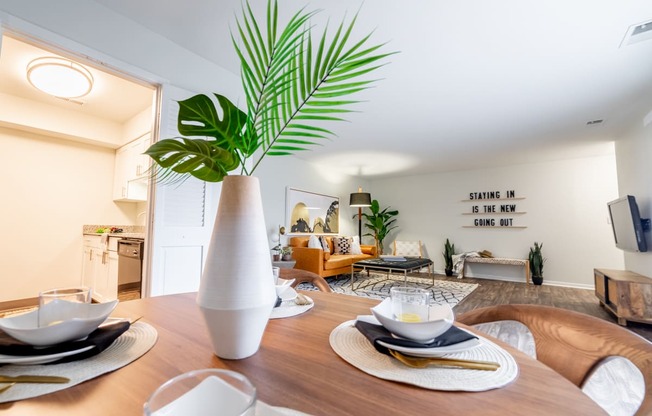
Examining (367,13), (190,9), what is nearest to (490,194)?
(367,13)

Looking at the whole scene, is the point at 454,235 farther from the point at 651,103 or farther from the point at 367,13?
the point at 367,13

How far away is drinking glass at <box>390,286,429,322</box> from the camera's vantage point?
2.22ft

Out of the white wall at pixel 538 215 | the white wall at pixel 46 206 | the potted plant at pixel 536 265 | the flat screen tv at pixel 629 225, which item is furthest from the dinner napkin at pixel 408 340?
the white wall at pixel 538 215

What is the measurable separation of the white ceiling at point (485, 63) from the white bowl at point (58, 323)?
162 centimetres

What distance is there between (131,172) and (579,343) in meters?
4.59

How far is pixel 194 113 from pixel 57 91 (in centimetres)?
303

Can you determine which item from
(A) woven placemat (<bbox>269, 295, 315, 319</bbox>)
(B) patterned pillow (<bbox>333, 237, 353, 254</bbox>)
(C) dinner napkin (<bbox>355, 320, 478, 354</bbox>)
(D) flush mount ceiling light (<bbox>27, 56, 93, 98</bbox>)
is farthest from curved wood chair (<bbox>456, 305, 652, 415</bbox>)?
(B) patterned pillow (<bbox>333, 237, 353, 254</bbox>)

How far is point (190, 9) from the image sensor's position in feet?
6.31

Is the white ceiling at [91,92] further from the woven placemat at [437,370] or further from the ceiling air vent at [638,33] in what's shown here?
the ceiling air vent at [638,33]

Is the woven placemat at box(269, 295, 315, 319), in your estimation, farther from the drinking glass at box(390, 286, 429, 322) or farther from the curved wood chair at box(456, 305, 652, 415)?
the curved wood chair at box(456, 305, 652, 415)

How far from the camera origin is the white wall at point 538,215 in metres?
4.98

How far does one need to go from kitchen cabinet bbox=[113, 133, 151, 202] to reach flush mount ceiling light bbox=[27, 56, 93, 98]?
920mm

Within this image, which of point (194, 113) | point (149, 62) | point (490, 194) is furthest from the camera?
point (490, 194)

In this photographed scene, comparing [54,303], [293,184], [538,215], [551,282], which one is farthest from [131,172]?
[551,282]
